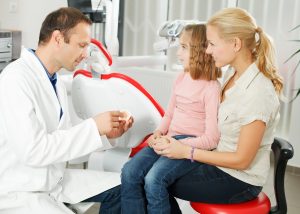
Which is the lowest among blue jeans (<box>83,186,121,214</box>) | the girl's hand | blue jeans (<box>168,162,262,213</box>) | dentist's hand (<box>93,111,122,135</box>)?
blue jeans (<box>83,186,121,214</box>)

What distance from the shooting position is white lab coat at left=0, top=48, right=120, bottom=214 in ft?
4.46

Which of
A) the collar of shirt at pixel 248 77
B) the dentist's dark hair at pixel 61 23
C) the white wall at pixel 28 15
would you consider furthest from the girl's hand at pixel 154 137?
the white wall at pixel 28 15

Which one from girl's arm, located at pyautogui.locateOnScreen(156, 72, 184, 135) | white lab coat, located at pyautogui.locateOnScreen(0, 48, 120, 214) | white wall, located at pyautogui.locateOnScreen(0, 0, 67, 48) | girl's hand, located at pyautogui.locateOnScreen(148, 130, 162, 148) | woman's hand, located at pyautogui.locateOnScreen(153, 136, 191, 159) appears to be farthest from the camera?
white wall, located at pyautogui.locateOnScreen(0, 0, 67, 48)

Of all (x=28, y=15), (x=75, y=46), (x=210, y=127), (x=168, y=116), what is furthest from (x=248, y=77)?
(x=28, y=15)

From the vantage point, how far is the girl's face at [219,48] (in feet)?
4.78

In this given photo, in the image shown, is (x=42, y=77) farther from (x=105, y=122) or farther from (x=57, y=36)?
(x=105, y=122)

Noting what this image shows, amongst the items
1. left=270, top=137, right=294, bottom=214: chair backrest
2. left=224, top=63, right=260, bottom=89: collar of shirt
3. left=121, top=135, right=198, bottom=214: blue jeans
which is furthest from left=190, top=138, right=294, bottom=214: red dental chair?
left=224, top=63, right=260, bottom=89: collar of shirt

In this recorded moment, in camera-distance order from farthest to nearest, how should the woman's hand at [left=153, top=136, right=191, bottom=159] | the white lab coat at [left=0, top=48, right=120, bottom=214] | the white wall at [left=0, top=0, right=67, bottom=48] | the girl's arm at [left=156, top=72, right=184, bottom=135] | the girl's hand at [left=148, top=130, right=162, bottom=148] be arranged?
the white wall at [left=0, top=0, right=67, bottom=48]
the girl's arm at [left=156, top=72, right=184, bottom=135]
the girl's hand at [left=148, top=130, right=162, bottom=148]
the woman's hand at [left=153, top=136, right=191, bottom=159]
the white lab coat at [left=0, top=48, right=120, bottom=214]

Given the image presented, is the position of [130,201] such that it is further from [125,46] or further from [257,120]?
[125,46]

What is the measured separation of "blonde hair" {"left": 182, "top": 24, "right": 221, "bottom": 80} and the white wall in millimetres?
2640

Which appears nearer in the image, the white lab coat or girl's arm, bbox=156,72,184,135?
the white lab coat

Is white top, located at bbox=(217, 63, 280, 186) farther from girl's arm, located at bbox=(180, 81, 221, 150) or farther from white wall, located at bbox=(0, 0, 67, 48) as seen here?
white wall, located at bbox=(0, 0, 67, 48)

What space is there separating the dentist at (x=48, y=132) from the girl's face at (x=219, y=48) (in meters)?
0.39

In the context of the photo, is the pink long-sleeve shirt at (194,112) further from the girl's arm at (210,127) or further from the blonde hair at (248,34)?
the blonde hair at (248,34)
